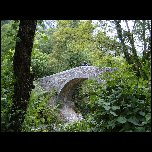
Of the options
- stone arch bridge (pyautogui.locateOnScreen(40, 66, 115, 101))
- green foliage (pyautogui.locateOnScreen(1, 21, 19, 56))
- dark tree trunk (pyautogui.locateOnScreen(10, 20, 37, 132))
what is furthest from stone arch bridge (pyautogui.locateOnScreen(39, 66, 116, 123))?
green foliage (pyautogui.locateOnScreen(1, 21, 19, 56))

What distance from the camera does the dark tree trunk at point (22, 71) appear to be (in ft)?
13.3

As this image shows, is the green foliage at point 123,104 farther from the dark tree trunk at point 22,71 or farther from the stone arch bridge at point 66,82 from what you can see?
the stone arch bridge at point 66,82

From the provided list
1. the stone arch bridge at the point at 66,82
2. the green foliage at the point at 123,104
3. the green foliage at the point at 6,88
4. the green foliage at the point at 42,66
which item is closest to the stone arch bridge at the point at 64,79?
the stone arch bridge at the point at 66,82

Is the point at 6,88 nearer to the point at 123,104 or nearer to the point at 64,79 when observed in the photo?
the point at 123,104

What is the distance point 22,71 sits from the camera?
4180 mm

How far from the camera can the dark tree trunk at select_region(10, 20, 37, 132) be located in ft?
13.3

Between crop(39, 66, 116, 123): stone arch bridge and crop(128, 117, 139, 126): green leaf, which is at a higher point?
crop(39, 66, 116, 123): stone arch bridge

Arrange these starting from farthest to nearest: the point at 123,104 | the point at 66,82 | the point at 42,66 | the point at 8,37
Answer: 1. the point at 42,66
2. the point at 66,82
3. the point at 123,104
4. the point at 8,37

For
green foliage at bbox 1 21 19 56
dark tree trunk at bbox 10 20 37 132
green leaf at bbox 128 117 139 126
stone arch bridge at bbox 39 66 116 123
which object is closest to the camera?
green foliage at bbox 1 21 19 56

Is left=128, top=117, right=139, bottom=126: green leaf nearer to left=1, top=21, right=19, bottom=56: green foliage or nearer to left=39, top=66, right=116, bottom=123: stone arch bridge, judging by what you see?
left=1, top=21, right=19, bottom=56: green foliage

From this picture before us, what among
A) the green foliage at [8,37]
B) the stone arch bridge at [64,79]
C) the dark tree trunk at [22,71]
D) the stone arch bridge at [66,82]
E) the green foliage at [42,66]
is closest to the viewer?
the green foliage at [8,37]

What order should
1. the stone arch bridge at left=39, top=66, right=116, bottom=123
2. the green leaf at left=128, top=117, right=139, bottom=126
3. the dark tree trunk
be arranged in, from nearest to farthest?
the green leaf at left=128, top=117, right=139, bottom=126
the dark tree trunk
the stone arch bridge at left=39, top=66, right=116, bottom=123

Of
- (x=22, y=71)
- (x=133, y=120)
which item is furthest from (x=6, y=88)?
(x=133, y=120)

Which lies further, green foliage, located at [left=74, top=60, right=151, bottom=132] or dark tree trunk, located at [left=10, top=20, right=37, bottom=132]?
dark tree trunk, located at [left=10, top=20, right=37, bottom=132]
